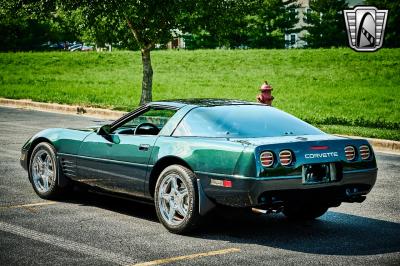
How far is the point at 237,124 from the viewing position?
685cm

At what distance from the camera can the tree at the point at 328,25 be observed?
170ft

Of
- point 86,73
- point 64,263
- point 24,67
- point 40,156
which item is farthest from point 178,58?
point 64,263

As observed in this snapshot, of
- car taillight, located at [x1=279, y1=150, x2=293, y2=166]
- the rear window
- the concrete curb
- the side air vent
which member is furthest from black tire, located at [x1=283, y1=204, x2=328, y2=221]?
the concrete curb

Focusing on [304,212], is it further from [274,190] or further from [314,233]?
[274,190]

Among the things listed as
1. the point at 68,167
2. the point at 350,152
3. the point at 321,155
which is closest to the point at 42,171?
the point at 68,167

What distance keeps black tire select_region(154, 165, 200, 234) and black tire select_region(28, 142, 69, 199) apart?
1727 mm

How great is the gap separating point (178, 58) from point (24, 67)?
885 cm

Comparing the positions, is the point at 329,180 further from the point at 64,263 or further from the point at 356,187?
the point at 64,263

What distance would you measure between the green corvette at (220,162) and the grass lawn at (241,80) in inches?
342

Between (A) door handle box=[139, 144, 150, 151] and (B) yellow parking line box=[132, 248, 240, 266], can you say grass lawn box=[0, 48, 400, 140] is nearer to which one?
(A) door handle box=[139, 144, 150, 151]

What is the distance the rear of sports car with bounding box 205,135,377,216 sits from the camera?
6078mm

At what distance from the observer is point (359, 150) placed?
6.66 metres

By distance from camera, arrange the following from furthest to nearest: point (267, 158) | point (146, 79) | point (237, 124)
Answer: point (146, 79) < point (237, 124) < point (267, 158)

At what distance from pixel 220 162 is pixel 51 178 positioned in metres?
2.65
